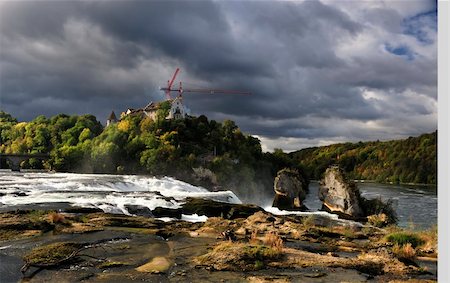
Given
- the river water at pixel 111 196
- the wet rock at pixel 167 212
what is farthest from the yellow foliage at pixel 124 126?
the wet rock at pixel 167 212

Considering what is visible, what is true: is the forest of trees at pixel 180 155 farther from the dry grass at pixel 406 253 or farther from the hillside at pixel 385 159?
the dry grass at pixel 406 253

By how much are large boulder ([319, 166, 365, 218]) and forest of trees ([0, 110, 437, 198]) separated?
84.8 ft

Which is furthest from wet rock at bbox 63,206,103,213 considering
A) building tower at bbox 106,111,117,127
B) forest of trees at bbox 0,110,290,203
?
building tower at bbox 106,111,117,127

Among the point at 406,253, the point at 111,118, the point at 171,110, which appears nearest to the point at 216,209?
the point at 406,253

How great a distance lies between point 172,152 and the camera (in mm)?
65438

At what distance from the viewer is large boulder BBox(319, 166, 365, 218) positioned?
33.7m

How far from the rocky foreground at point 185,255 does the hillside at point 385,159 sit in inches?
2879

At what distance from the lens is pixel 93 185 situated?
1297 inches

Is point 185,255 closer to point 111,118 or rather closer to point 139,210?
A: point 139,210

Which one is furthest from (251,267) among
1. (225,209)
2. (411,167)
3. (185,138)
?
(411,167)

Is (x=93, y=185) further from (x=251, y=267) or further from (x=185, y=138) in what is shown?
(x=185, y=138)

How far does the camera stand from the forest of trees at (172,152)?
64.7m

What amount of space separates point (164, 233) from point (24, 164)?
85.7m

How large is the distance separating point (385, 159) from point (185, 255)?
111512mm
